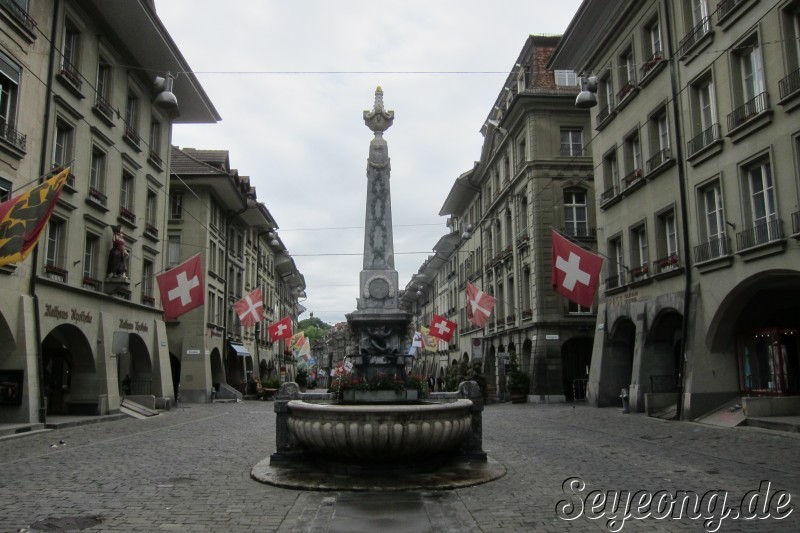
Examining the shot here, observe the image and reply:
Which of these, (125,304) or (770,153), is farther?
(125,304)

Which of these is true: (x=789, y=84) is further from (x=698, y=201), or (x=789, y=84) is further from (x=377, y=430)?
(x=377, y=430)

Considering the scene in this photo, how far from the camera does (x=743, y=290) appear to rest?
17.7 metres

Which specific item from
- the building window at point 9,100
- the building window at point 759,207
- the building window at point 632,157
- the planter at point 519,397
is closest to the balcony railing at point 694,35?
the building window at point 632,157

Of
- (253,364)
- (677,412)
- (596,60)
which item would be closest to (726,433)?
(677,412)

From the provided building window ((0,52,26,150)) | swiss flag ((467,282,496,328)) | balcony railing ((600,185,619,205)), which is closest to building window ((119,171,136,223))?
building window ((0,52,26,150))

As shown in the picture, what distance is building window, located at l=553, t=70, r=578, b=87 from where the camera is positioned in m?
36.1

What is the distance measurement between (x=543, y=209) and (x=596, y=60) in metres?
8.98

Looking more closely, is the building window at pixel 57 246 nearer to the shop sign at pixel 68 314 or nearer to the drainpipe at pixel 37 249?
the shop sign at pixel 68 314

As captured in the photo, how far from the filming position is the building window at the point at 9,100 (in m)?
17.7

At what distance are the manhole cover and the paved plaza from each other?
0.5 inches

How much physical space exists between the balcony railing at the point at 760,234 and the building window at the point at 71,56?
20.2 meters

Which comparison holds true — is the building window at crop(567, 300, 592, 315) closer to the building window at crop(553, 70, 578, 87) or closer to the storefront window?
the building window at crop(553, 70, 578, 87)

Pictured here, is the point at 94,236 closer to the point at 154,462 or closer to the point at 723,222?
the point at 154,462

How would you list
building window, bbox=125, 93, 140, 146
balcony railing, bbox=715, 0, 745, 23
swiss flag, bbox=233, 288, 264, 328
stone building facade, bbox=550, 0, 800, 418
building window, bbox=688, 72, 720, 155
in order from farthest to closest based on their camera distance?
swiss flag, bbox=233, 288, 264, 328 < building window, bbox=125, 93, 140, 146 < building window, bbox=688, 72, 720, 155 < balcony railing, bbox=715, 0, 745, 23 < stone building facade, bbox=550, 0, 800, 418
